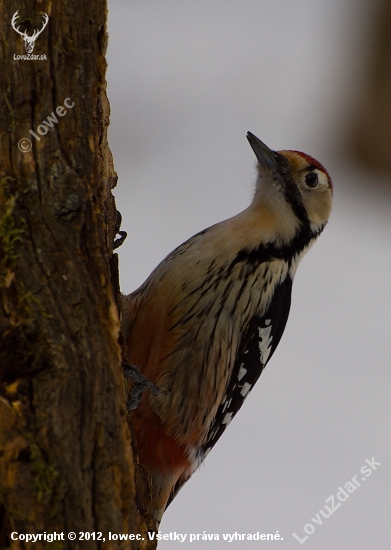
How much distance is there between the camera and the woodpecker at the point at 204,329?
120 inches

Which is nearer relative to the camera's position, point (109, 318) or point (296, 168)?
point (109, 318)

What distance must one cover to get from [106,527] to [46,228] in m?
0.84

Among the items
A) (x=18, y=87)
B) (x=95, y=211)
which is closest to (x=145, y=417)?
(x=95, y=211)

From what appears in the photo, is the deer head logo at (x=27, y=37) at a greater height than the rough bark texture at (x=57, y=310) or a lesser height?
greater

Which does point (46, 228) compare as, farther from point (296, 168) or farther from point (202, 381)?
point (296, 168)

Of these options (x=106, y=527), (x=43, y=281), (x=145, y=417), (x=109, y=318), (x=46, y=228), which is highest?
(x=46, y=228)

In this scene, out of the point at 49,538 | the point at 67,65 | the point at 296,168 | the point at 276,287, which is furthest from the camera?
the point at 296,168

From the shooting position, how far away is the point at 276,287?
10.9ft

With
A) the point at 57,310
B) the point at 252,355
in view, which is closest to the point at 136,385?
the point at 252,355

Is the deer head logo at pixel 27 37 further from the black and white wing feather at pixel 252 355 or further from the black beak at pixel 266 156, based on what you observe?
the black beak at pixel 266 156

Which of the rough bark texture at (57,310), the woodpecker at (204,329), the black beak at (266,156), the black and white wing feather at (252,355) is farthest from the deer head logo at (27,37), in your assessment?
the black beak at (266,156)

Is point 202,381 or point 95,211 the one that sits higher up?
point 95,211

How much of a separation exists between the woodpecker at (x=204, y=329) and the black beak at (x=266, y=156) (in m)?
0.19

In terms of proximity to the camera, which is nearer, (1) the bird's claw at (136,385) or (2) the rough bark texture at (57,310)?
(2) the rough bark texture at (57,310)
